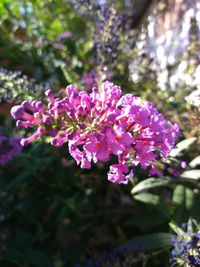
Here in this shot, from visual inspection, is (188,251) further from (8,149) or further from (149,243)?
(8,149)

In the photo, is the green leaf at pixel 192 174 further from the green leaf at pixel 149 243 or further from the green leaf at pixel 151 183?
the green leaf at pixel 149 243

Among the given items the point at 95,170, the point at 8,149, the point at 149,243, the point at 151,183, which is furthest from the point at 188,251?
the point at 95,170

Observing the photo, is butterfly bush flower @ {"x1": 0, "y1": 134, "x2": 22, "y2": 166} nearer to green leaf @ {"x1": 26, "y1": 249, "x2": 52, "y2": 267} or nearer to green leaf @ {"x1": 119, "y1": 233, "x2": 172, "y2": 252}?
green leaf @ {"x1": 26, "y1": 249, "x2": 52, "y2": 267}

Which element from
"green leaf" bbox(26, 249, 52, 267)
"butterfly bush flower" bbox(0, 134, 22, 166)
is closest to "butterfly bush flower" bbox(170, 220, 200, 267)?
"green leaf" bbox(26, 249, 52, 267)

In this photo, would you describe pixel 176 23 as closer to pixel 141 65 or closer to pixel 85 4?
pixel 141 65

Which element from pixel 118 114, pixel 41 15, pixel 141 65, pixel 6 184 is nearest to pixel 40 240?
pixel 6 184

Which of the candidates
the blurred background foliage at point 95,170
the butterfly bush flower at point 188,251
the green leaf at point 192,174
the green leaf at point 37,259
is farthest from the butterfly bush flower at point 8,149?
the butterfly bush flower at point 188,251

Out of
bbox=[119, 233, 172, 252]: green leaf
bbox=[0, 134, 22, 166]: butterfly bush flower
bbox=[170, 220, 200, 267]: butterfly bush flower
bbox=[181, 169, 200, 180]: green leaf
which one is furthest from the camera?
bbox=[0, 134, 22, 166]: butterfly bush flower
